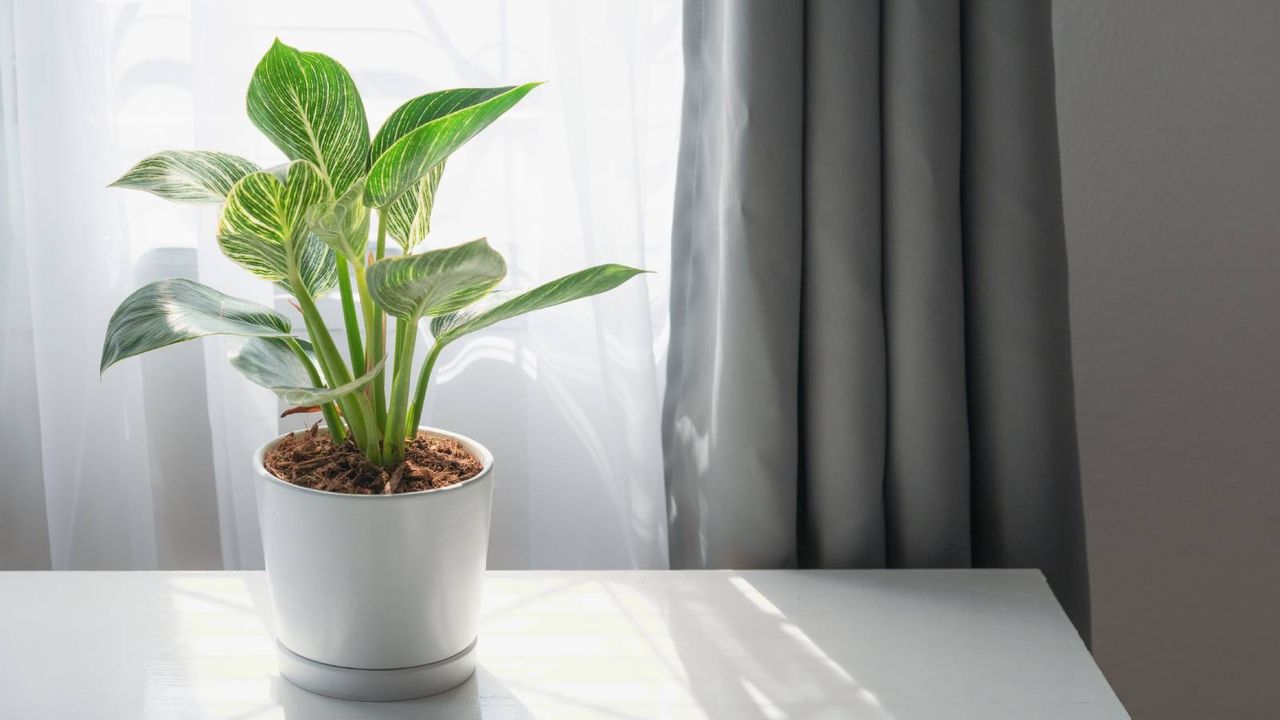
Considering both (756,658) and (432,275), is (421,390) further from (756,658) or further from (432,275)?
(756,658)

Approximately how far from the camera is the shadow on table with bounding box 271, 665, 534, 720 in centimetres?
76

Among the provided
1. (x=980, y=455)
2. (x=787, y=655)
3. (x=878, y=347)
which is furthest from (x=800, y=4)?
(x=787, y=655)

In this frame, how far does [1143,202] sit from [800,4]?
53 cm

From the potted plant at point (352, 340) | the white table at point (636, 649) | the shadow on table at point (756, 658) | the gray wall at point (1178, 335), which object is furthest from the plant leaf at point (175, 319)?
the gray wall at point (1178, 335)

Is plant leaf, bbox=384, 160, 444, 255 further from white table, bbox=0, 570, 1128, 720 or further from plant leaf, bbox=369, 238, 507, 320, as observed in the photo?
white table, bbox=0, 570, 1128, 720

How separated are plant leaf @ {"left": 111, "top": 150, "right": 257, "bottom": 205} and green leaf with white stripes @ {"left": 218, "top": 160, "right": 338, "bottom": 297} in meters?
0.05

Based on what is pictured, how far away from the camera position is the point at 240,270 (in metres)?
Result: 1.07

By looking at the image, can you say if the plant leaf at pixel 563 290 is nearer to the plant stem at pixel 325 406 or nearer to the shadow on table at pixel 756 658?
the plant stem at pixel 325 406

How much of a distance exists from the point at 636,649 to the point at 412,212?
1.27 feet

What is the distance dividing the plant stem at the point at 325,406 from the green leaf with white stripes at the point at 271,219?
0.05 meters

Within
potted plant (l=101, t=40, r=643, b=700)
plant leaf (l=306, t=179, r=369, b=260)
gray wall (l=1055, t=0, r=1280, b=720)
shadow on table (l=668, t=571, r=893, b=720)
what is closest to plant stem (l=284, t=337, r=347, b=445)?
potted plant (l=101, t=40, r=643, b=700)

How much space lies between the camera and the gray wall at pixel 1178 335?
1185 millimetres

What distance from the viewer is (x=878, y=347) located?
971mm

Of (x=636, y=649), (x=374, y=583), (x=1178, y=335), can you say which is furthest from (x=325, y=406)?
(x=1178, y=335)
